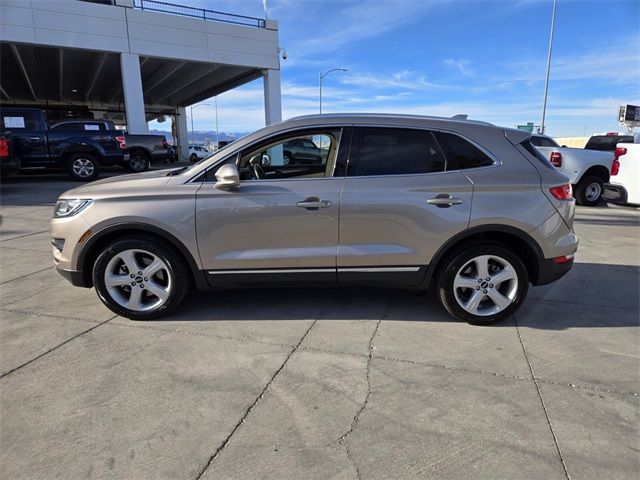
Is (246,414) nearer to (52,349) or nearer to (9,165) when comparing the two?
(52,349)

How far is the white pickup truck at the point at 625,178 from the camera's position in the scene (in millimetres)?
8172

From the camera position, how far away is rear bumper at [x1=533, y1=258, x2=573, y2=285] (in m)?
3.74

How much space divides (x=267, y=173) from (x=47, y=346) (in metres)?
2.23

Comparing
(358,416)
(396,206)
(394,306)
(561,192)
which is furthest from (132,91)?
(358,416)

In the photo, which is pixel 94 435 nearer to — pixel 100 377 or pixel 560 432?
pixel 100 377

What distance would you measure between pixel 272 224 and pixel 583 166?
10446 mm

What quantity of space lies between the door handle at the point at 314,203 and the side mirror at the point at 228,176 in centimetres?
54

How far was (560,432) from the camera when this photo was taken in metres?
2.47

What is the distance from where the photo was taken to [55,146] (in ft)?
43.5

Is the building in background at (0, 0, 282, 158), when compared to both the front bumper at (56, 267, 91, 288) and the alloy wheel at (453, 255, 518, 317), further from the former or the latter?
the alloy wheel at (453, 255, 518, 317)

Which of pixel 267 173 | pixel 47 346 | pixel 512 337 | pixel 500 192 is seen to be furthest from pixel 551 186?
pixel 47 346

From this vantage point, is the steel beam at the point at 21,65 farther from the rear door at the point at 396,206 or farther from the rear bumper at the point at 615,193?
the rear bumper at the point at 615,193

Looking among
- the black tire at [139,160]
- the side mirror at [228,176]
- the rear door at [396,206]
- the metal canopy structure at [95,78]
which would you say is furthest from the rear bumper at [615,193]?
the metal canopy structure at [95,78]

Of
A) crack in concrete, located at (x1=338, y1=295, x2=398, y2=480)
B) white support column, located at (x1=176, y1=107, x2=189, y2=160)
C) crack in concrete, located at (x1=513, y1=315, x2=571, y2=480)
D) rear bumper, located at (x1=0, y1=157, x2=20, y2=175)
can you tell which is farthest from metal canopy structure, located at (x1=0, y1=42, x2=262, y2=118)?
crack in concrete, located at (x1=513, y1=315, x2=571, y2=480)
